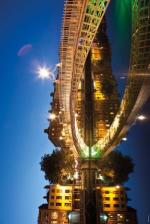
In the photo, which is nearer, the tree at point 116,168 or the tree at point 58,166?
the tree at point 116,168

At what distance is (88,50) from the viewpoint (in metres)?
13.9

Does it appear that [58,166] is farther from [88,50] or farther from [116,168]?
[88,50]

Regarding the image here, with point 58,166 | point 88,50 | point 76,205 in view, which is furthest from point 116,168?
point 88,50

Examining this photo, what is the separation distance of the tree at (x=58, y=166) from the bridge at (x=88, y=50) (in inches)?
582

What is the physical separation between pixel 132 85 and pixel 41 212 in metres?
19.0

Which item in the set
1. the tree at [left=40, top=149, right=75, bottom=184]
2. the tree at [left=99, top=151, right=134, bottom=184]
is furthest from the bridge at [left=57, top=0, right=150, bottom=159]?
the tree at [left=40, top=149, right=75, bottom=184]

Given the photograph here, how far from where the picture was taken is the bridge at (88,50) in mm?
11305

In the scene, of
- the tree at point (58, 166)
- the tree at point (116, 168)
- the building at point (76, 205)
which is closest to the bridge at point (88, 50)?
the building at point (76, 205)

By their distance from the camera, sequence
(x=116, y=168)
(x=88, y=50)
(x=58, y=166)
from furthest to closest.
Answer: (x=58, y=166), (x=116, y=168), (x=88, y=50)

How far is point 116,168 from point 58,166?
6.96 m

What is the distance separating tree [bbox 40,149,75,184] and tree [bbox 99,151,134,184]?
397 centimetres

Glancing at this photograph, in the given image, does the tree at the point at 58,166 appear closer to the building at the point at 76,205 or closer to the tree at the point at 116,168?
the building at the point at 76,205

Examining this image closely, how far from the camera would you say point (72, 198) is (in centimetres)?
2844

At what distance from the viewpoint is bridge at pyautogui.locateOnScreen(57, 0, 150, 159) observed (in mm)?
11305
